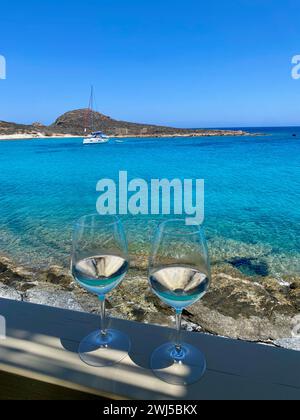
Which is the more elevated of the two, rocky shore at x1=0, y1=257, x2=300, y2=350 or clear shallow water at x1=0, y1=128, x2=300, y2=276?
clear shallow water at x1=0, y1=128, x2=300, y2=276

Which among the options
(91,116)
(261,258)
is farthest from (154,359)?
(91,116)

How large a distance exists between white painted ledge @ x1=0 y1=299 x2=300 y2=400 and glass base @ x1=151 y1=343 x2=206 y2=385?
0.04 feet

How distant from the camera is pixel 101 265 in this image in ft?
2.15

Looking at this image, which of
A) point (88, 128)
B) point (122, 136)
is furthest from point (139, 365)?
point (88, 128)

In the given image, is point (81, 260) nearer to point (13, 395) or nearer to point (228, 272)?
point (13, 395)

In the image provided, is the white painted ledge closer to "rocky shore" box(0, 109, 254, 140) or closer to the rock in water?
the rock in water

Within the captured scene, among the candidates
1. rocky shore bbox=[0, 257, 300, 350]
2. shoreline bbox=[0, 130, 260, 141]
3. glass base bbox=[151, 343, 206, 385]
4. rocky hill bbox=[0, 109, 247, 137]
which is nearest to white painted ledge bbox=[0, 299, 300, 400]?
glass base bbox=[151, 343, 206, 385]

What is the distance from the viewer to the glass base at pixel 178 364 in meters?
0.57

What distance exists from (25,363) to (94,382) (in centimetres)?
15

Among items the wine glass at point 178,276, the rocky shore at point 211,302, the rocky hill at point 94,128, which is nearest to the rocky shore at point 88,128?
the rocky hill at point 94,128

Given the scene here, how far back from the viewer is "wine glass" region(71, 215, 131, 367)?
0.63 m

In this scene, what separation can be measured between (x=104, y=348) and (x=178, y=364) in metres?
0.15

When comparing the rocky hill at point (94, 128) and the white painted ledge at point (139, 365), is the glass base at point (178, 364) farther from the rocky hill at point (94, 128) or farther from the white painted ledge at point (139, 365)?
the rocky hill at point (94, 128)

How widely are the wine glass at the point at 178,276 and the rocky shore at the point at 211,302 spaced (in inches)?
99.0
